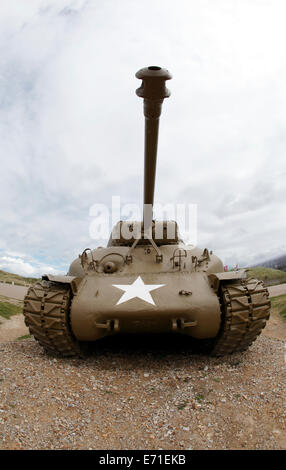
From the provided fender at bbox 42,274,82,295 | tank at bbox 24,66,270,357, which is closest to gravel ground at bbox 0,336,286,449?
tank at bbox 24,66,270,357

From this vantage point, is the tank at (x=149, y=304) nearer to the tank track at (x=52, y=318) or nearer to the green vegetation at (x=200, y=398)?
the tank track at (x=52, y=318)

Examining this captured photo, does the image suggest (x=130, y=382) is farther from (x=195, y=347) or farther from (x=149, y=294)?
(x=195, y=347)

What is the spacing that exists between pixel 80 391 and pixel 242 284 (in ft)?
11.3

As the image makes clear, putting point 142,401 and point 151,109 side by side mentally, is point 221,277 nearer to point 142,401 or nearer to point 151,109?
point 142,401

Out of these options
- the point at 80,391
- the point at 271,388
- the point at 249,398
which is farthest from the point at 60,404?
the point at 271,388

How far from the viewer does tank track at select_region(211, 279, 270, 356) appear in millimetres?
6062

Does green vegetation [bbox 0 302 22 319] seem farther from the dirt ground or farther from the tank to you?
the tank

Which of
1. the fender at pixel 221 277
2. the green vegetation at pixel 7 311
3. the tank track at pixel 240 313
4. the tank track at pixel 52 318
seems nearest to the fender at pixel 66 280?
the tank track at pixel 52 318

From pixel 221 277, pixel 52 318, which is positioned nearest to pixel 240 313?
pixel 221 277

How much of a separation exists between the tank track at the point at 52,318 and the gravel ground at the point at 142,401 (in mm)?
330

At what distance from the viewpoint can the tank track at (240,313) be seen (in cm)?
606
